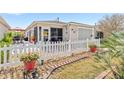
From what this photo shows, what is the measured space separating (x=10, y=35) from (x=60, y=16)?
3.78 feet

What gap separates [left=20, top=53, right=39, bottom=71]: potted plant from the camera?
26.0 feet

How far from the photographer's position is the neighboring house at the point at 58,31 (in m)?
7.64

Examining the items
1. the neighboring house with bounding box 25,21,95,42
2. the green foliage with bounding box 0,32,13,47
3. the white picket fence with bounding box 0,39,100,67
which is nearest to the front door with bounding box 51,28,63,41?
the neighboring house with bounding box 25,21,95,42

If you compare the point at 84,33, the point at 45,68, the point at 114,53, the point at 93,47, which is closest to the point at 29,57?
the point at 45,68

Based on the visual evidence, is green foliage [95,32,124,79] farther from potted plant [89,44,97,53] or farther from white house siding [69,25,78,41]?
white house siding [69,25,78,41]

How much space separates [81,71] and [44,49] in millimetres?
1205

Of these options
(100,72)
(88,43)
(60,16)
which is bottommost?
(100,72)

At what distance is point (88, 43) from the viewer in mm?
7988

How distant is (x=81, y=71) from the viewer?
7.98m

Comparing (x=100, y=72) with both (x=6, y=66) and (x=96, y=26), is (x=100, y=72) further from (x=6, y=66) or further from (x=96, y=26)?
(x=6, y=66)

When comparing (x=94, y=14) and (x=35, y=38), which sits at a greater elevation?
(x=94, y=14)

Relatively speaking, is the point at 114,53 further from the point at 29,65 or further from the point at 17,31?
the point at 17,31
